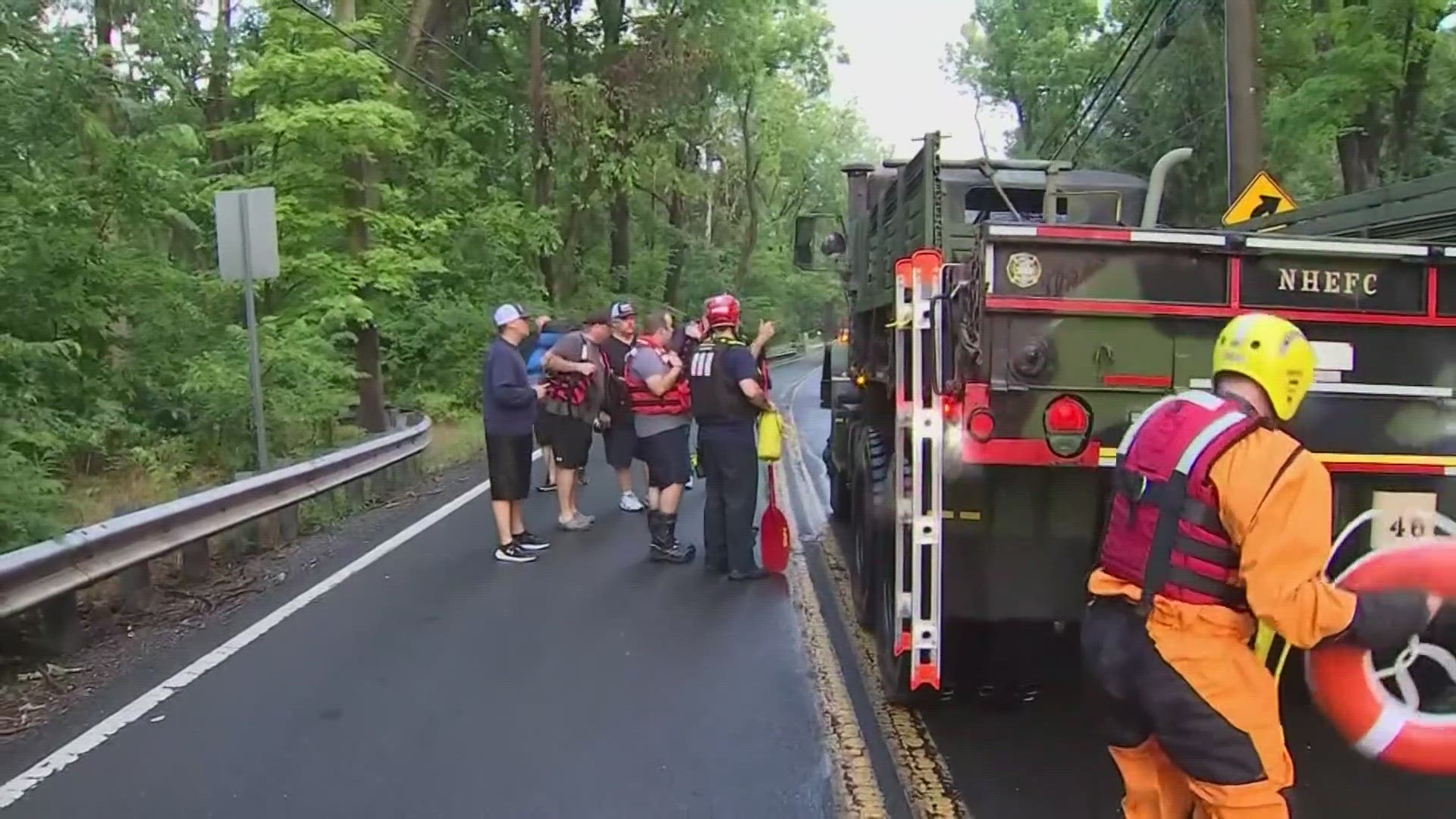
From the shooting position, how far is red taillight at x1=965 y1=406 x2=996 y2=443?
14.9 feet

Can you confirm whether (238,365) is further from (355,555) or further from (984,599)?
(984,599)

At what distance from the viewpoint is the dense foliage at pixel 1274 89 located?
1659 centimetres

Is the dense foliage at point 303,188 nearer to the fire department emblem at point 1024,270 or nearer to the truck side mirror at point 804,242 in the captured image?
the truck side mirror at point 804,242

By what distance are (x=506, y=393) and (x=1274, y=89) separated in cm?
1945

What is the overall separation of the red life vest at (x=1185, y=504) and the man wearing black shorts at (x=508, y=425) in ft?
21.7

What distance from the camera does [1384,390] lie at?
454 centimetres

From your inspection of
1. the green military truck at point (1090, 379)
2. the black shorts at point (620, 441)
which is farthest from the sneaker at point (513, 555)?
the green military truck at point (1090, 379)

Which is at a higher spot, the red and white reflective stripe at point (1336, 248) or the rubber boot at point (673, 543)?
the red and white reflective stripe at point (1336, 248)

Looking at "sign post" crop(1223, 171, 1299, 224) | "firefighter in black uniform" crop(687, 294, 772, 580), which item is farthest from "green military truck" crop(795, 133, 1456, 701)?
"sign post" crop(1223, 171, 1299, 224)

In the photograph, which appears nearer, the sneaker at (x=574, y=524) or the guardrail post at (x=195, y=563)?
the guardrail post at (x=195, y=563)

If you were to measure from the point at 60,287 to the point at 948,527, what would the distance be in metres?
10.2

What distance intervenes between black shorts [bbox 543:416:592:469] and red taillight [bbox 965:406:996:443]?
6.44 metres

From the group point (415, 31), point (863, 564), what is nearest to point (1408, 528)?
point (863, 564)

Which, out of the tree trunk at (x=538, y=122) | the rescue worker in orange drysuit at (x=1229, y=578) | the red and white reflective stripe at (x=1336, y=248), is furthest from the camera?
the tree trunk at (x=538, y=122)
